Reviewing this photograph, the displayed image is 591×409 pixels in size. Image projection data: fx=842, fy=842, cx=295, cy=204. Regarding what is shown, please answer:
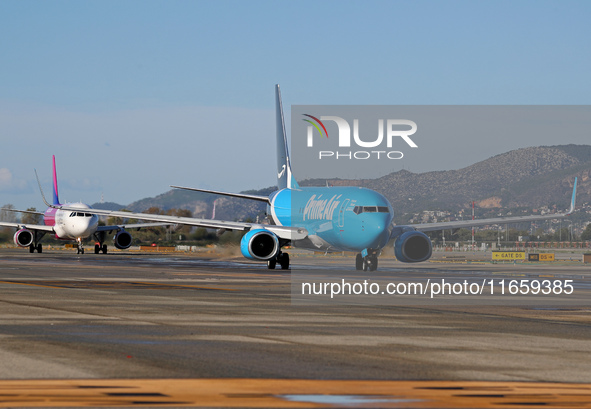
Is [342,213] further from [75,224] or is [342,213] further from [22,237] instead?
[22,237]

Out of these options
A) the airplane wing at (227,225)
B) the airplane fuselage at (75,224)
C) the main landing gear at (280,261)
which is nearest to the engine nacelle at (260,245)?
the airplane wing at (227,225)

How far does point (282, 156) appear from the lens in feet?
190

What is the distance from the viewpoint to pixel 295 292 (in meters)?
27.1

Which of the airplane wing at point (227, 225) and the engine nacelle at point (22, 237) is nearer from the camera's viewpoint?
the airplane wing at point (227, 225)

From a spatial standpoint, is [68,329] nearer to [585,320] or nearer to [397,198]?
[585,320]

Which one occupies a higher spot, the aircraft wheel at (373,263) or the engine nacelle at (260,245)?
the engine nacelle at (260,245)

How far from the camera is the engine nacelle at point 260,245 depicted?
136ft

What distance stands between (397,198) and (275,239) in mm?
10480

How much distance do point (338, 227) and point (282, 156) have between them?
756 inches

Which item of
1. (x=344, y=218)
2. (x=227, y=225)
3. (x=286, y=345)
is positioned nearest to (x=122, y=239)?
(x=227, y=225)

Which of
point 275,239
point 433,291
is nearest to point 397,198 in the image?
point 275,239

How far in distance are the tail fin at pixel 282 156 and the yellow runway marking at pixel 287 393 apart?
44.6 metres

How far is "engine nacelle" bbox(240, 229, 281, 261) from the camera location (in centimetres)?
4131

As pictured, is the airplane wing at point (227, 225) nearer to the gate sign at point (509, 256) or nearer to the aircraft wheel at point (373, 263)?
the aircraft wheel at point (373, 263)
